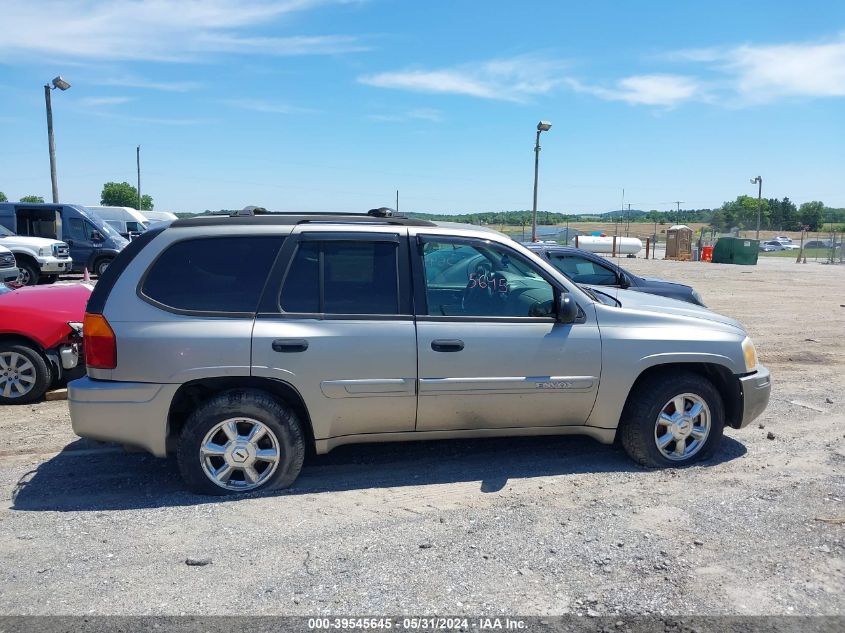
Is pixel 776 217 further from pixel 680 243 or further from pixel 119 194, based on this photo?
pixel 119 194

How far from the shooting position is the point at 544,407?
192 inches

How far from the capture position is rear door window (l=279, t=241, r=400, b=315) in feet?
15.2

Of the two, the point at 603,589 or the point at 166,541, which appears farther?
the point at 166,541

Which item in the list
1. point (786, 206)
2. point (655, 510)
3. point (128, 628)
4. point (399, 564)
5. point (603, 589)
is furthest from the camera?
point (786, 206)

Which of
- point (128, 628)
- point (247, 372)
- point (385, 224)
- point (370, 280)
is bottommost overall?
point (128, 628)

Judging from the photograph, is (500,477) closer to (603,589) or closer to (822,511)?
(603,589)

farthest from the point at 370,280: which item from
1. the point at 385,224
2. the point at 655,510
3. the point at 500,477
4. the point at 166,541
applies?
the point at 655,510

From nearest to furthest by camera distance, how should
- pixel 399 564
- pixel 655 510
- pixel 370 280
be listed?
pixel 399 564 < pixel 655 510 < pixel 370 280

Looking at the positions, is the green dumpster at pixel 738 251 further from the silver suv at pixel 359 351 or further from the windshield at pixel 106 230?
the silver suv at pixel 359 351

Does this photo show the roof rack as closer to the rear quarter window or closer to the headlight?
the rear quarter window

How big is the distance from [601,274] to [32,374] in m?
7.36

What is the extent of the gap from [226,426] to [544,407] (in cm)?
213

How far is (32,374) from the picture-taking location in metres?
6.75

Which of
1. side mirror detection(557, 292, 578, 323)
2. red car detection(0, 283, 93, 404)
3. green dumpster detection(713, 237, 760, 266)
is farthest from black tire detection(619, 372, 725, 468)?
green dumpster detection(713, 237, 760, 266)
